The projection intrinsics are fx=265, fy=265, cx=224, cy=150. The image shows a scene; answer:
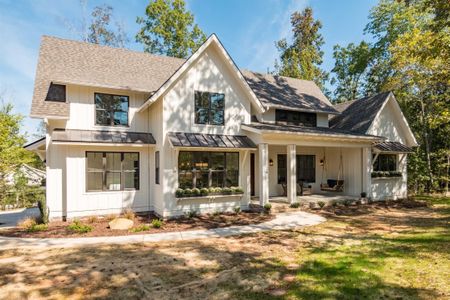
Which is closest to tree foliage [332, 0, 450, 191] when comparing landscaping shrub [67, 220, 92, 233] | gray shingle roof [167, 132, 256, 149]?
gray shingle roof [167, 132, 256, 149]

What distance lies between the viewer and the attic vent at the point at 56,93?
1108 centimetres

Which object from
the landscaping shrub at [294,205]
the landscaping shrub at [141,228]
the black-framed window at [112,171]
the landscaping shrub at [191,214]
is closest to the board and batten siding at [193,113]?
the landscaping shrub at [191,214]

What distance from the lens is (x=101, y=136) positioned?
37.0 ft

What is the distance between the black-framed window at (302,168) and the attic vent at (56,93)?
11.5m

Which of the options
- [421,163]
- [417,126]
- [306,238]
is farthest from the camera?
[417,126]

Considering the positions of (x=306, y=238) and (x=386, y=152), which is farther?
(x=386, y=152)

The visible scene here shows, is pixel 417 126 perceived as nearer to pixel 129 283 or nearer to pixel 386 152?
pixel 386 152

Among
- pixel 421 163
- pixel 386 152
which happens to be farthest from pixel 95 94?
pixel 421 163

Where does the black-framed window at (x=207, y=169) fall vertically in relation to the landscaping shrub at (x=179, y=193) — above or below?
above

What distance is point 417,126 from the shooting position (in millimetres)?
22062

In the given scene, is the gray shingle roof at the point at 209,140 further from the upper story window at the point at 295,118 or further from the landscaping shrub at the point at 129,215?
the upper story window at the point at 295,118

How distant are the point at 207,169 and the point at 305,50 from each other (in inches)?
1029

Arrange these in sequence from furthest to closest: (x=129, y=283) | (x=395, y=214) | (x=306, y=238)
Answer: (x=395, y=214)
(x=306, y=238)
(x=129, y=283)

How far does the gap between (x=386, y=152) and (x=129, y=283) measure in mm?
15514
